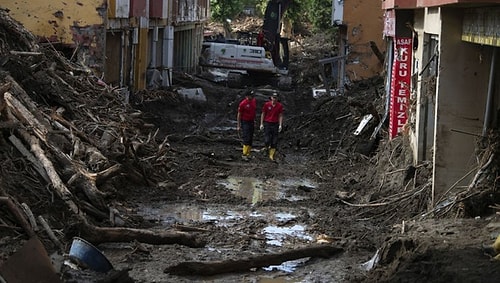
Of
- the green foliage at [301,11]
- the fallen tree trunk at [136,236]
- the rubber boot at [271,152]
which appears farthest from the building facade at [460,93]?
the green foliage at [301,11]

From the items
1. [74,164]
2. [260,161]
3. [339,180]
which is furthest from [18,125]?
[260,161]

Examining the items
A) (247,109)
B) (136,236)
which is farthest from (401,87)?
(136,236)

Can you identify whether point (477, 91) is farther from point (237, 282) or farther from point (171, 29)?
point (171, 29)

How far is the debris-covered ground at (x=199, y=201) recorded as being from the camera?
10.7 m

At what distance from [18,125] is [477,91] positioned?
7.07m

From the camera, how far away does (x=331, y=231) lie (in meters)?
14.0

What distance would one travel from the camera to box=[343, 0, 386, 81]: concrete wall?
3412 centimetres

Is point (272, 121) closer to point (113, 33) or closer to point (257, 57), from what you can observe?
point (113, 33)

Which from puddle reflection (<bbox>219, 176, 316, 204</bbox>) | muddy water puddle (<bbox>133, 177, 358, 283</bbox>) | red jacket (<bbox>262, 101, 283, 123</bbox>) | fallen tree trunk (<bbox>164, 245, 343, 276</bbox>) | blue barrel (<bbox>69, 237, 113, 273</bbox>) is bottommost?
puddle reflection (<bbox>219, 176, 316, 204</bbox>)

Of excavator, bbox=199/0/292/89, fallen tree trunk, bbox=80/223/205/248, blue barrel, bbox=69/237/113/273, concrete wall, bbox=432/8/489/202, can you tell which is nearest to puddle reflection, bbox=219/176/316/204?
concrete wall, bbox=432/8/489/202

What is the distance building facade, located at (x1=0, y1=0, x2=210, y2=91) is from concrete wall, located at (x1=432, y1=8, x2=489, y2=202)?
13714 mm

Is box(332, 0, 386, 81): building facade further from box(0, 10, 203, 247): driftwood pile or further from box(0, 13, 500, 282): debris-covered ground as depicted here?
box(0, 10, 203, 247): driftwood pile

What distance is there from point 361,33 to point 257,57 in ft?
33.1

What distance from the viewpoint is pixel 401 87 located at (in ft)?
62.8
